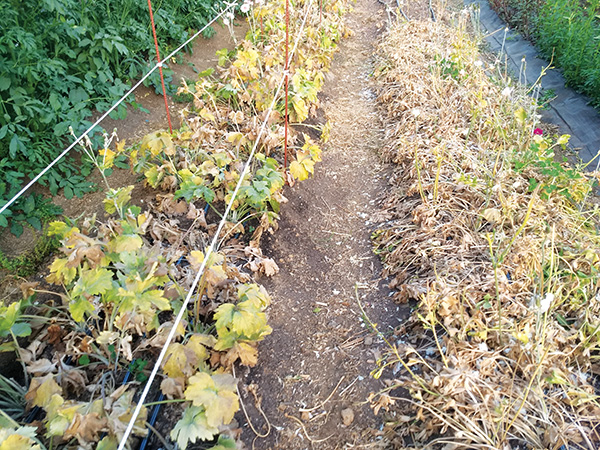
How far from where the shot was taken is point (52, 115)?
3.42 metres

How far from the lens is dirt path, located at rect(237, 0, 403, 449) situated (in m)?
2.16

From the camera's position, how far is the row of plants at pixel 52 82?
316 centimetres

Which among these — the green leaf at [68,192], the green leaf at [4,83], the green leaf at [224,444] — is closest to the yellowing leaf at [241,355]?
the green leaf at [224,444]

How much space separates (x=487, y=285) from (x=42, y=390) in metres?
2.31

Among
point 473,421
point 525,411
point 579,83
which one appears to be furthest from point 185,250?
point 579,83

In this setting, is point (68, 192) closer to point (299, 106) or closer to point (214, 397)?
point (299, 106)

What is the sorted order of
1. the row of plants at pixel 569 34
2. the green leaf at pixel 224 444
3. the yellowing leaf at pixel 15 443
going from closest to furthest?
the yellowing leaf at pixel 15 443 → the green leaf at pixel 224 444 → the row of plants at pixel 569 34

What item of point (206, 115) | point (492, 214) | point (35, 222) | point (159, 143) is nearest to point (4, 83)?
point (35, 222)

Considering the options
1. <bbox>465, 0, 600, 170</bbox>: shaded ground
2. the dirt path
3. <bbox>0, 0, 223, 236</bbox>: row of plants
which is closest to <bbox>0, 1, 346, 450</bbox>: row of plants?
the dirt path

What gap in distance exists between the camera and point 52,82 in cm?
356

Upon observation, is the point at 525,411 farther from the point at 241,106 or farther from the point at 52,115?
the point at 52,115

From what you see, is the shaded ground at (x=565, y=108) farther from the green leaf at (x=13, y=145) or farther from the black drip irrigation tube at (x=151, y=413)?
the green leaf at (x=13, y=145)

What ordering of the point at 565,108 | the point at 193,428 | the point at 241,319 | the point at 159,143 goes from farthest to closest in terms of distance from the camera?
the point at 565,108
the point at 159,143
the point at 241,319
the point at 193,428

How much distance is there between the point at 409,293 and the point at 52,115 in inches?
119
